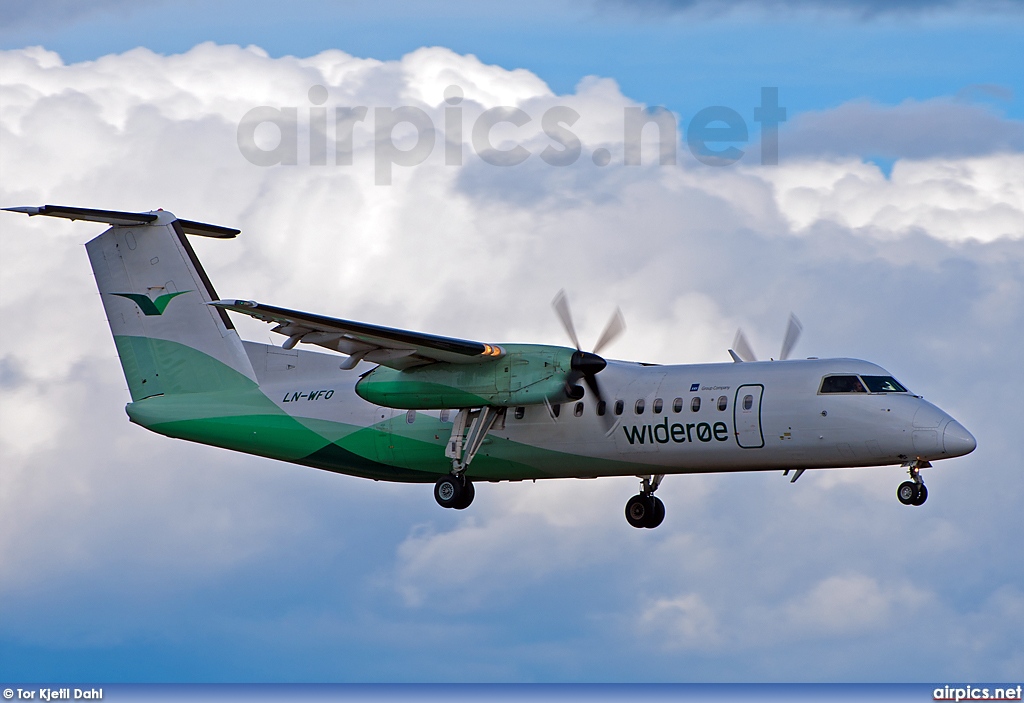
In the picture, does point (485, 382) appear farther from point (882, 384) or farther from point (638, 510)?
point (882, 384)

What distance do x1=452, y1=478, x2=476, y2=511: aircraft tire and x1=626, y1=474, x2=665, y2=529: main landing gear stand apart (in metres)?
3.49

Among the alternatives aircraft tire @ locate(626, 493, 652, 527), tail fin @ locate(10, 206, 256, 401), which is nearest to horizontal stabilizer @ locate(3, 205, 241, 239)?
tail fin @ locate(10, 206, 256, 401)

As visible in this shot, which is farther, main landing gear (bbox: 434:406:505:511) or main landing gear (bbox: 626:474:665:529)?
main landing gear (bbox: 626:474:665:529)

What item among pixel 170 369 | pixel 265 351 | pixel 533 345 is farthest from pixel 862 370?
pixel 170 369

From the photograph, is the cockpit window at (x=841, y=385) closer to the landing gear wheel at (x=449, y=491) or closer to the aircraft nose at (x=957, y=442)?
the aircraft nose at (x=957, y=442)

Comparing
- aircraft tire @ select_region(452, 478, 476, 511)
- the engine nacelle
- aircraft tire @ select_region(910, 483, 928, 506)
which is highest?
the engine nacelle

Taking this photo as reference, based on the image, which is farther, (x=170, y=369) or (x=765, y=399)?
(x=170, y=369)

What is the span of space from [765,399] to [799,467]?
4.26 feet

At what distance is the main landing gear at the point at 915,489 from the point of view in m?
21.8

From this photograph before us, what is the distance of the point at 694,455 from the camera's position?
76.0ft

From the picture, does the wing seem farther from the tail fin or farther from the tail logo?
the tail logo

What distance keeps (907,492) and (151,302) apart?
1496 centimetres

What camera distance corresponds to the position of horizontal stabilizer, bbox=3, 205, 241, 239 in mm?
25281

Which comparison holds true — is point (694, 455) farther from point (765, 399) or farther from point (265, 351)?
point (265, 351)
